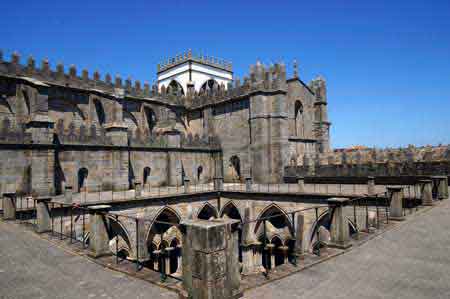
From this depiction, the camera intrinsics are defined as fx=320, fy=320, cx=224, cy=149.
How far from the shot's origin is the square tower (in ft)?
152

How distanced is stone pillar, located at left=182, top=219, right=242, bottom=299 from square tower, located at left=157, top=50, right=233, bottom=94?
132ft

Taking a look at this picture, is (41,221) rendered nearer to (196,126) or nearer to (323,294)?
(323,294)

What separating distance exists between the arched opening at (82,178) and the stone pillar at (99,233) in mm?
15484

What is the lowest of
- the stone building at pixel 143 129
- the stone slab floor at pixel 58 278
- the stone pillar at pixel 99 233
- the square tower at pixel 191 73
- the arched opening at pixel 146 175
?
the stone slab floor at pixel 58 278

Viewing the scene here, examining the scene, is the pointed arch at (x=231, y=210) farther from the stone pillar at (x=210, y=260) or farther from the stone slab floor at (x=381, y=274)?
the stone pillar at (x=210, y=260)

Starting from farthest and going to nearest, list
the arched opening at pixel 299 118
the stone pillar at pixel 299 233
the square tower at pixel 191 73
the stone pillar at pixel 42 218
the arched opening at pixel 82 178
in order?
the square tower at pixel 191 73 < the arched opening at pixel 299 118 < the arched opening at pixel 82 178 < the stone pillar at pixel 299 233 < the stone pillar at pixel 42 218

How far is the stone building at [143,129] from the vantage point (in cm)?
2044

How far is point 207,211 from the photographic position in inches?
978

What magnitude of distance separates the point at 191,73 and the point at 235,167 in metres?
19.9

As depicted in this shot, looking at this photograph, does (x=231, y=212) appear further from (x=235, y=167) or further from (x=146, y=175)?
(x=146, y=175)

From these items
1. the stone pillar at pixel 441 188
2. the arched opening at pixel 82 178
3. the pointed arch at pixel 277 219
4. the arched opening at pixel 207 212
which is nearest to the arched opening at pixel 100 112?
the arched opening at pixel 82 178

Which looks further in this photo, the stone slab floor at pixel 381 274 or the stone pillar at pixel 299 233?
the stone pillar at pixel 299 233

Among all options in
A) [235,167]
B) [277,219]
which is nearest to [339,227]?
[277,219]

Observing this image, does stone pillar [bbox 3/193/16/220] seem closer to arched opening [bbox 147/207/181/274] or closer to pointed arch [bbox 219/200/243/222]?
arched opening [bbox 147/207/181/274]
